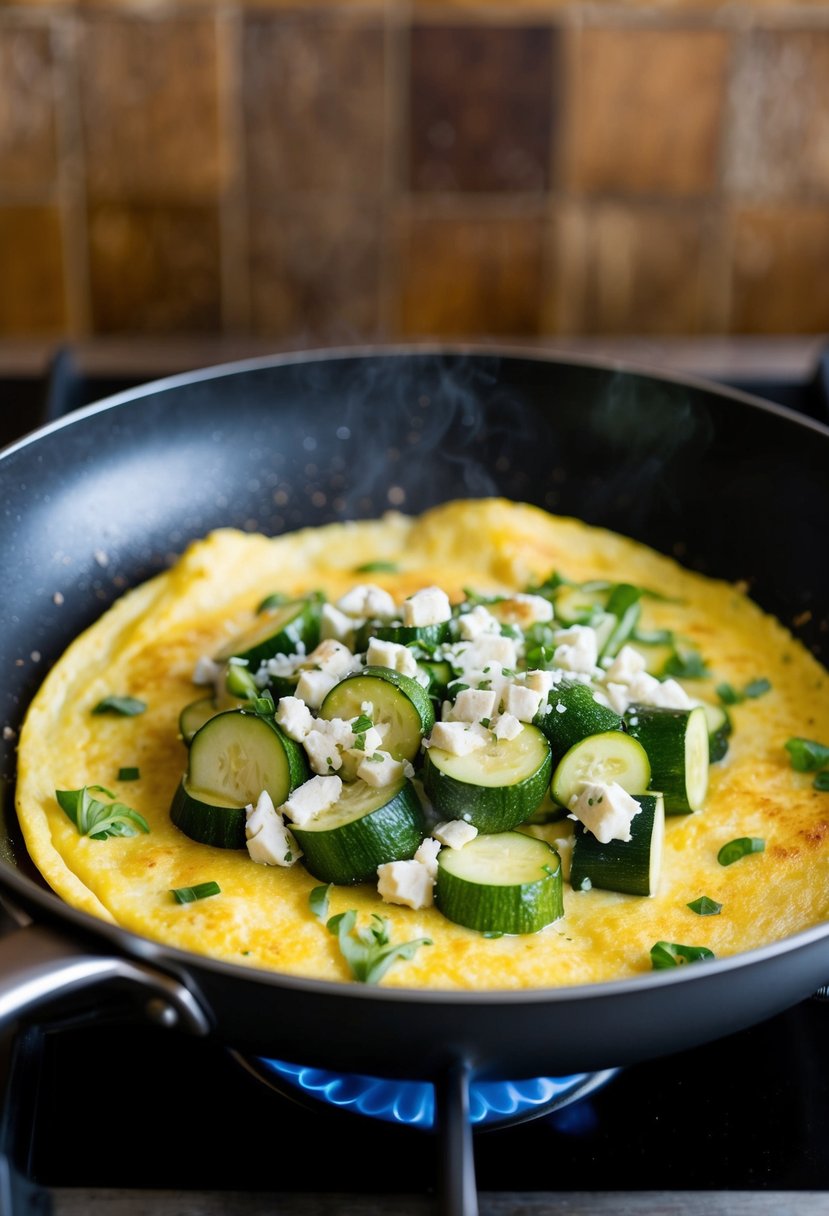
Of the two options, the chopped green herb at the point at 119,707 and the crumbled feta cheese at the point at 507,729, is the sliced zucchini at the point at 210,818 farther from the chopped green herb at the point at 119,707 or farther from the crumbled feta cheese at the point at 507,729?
the crumbled feta cheese at the point at 507,729

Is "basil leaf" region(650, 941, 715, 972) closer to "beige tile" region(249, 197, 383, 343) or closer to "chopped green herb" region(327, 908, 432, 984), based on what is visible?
"chopped green herb" region(327, 908, 432, 984)

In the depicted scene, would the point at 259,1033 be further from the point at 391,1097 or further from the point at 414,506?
the point at 414,506

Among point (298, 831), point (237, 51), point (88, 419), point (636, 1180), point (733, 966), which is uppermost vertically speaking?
point (237, 51)

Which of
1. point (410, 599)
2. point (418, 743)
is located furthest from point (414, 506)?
point (418, 743)

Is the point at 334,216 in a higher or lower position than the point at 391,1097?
higher

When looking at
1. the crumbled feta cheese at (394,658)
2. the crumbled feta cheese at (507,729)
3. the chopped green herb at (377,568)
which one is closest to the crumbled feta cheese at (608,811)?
the crumbled feta cheese at (507,729)

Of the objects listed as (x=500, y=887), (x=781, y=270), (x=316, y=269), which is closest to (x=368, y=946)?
(x=500, y=887)
